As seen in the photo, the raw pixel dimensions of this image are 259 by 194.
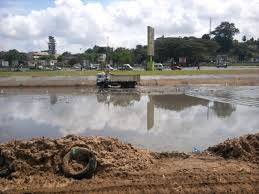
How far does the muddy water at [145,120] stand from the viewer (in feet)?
63.7

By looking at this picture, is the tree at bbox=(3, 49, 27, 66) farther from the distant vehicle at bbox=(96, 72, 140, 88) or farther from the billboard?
the distant vehicle at bbox=(96, 72, 140, 88)

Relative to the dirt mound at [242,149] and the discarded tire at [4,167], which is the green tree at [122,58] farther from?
the discarded tire at [4,167]

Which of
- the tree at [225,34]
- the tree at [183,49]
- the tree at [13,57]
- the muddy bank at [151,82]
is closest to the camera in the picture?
the muddy bank at [151,82]

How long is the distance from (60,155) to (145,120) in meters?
13.3

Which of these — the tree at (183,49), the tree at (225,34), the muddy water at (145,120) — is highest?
the tree at (225,34)

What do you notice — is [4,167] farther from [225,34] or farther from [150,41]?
[225,34]

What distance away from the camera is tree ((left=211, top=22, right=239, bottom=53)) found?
166875 mm

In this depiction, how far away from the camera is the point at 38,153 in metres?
12.1

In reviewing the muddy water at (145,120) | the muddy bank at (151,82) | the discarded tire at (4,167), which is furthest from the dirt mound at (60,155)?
the muddy bank at (151,82)

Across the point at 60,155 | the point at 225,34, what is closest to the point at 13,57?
the point at 225,34

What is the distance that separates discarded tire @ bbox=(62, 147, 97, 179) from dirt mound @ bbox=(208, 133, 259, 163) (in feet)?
13.7

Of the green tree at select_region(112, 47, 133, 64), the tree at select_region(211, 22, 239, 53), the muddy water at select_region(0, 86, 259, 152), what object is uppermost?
the tree at select_region(211, 22, 239, 53)

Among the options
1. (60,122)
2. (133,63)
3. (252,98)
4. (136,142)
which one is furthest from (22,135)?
(133,63)

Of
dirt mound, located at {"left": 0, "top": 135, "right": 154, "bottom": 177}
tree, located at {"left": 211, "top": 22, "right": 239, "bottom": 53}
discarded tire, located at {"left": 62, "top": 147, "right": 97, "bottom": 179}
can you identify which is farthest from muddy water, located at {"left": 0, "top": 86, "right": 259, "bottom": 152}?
tree, located at {"left": 211, "top": 22, "right": 239, "bottom": 53}
